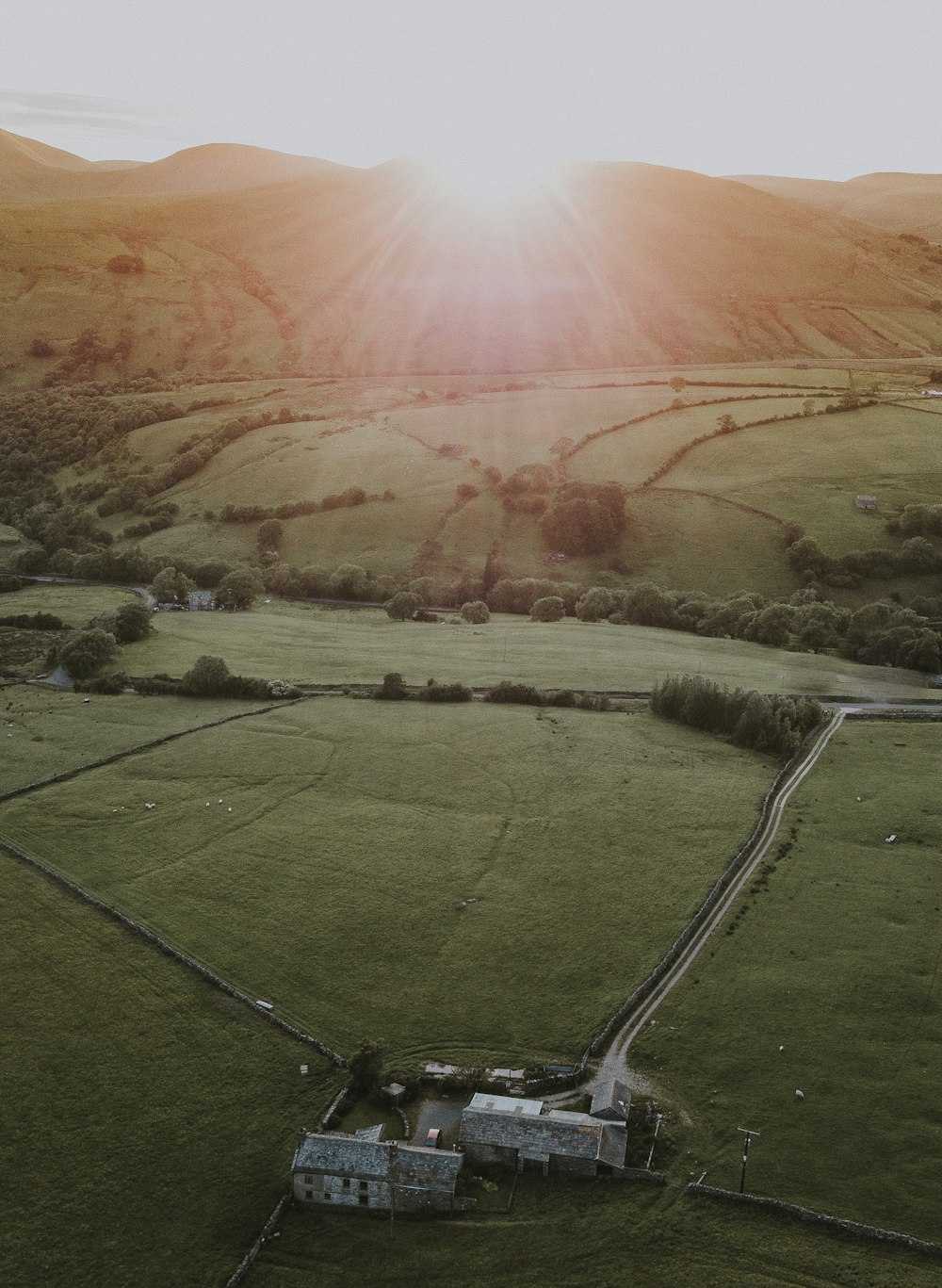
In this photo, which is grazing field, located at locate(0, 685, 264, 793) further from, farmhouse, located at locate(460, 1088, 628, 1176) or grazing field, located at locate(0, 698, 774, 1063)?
farmhouse, located at locate(460, 1088, 628, 1176)

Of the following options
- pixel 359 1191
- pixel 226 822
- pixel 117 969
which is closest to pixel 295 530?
pixel 226 822

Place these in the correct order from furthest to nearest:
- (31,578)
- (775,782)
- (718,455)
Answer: (718,455) < (31,578) < (775,782)

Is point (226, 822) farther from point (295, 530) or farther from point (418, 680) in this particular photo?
point (295, 530)

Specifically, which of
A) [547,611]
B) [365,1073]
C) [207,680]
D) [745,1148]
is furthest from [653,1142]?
[547,611]

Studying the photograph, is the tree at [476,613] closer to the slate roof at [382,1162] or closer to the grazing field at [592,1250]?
the slate roof at [382,1162]

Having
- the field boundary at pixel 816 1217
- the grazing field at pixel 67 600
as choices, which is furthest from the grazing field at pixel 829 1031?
the grazing field at pixel 67 600

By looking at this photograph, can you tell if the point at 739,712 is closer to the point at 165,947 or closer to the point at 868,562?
the point at 165,947
